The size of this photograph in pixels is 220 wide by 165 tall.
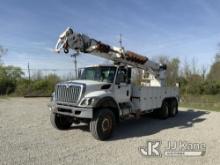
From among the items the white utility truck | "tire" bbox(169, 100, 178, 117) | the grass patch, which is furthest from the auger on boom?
the grass patch

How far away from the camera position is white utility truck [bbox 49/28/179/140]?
8.29 meters

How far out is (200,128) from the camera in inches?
409

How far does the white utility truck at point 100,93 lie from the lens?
326 inches

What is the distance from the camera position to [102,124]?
8312 mm

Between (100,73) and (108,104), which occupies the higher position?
(100,73)

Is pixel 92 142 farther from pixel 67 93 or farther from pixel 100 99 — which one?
pixel 67 93

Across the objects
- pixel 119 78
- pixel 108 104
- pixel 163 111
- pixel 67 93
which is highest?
pixel 119 78

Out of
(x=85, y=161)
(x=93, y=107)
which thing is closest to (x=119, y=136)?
(x=93, y=107)

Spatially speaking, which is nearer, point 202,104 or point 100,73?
point 100,73

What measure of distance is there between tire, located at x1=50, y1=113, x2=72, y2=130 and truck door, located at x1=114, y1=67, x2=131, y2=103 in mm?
1950

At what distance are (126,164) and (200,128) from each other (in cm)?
533

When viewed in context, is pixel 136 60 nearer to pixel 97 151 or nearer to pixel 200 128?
pixel 200 128

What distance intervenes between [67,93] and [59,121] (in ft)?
4.82

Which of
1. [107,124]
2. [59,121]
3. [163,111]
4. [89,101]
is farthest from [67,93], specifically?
[163,111]
